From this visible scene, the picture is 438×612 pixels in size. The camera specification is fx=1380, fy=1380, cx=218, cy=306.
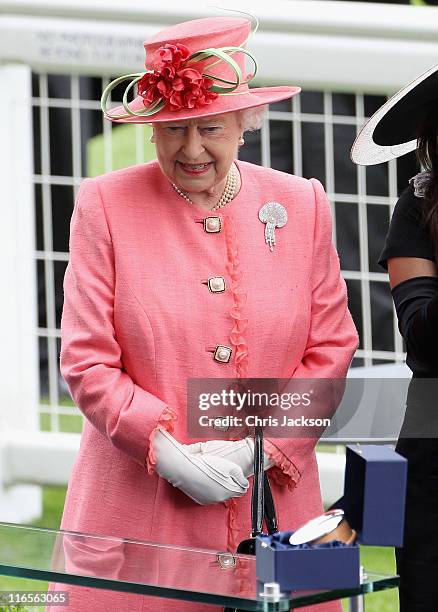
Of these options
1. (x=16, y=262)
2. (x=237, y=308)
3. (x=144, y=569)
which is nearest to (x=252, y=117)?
(x=237, y=308)

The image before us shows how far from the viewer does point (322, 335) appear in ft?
10.00

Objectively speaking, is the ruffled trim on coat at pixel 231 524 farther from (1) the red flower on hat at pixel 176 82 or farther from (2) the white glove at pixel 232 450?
(1) the red flower on hat at pixel 176 82

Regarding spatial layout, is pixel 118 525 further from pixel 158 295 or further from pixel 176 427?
pixel 158 295

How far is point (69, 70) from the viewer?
497 cm

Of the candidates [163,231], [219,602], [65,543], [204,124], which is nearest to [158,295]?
[163,231]

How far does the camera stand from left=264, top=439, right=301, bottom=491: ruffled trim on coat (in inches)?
115

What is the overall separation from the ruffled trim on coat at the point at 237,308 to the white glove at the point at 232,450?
6.6 inches

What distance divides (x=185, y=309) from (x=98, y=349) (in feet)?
0.67

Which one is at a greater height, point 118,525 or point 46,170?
point 46,170

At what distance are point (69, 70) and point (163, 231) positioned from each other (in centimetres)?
211

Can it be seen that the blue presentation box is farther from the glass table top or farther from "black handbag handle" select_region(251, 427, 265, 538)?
"black handbag handle" select_region(251, 427, 265, 538)

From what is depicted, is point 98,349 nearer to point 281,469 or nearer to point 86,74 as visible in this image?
point 281,469

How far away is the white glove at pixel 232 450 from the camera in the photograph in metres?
2.86

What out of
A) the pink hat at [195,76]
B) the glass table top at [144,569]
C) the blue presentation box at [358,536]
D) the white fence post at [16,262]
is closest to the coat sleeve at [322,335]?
the pink hat at [195,76]
